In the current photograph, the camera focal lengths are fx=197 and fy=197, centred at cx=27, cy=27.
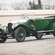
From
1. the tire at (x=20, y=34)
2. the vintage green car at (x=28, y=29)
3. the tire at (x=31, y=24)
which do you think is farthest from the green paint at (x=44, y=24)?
the tire at (x=20, y=34)

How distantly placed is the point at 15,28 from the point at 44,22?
104 inches

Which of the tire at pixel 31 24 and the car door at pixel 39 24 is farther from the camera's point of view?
the car door at pixel 39 24

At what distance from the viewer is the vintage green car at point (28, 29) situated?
10.4m

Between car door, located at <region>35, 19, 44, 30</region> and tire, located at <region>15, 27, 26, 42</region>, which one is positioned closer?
tire, located at <region>15, 27, 26, 42</region>

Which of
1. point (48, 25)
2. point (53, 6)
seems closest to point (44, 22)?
point (48, 25)

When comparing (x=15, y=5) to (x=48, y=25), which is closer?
(x=48, y=25)

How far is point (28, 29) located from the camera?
11.0 m

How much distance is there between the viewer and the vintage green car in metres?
10.4

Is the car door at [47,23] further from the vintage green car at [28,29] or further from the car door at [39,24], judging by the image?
the car door at [39,24]

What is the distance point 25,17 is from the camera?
12320 millimetres

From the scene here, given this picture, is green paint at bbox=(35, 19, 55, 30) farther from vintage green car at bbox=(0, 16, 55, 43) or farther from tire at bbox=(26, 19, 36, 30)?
tire at bbox=(26, 19, 36, 30)

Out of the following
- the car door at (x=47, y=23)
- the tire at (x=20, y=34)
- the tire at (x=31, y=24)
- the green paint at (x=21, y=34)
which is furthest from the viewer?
the car door at (x=47, y=23)

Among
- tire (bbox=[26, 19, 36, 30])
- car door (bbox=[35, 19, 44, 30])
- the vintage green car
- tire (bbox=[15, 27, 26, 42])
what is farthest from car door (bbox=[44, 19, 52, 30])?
tire (bbox=[15, 27, 26, 42])

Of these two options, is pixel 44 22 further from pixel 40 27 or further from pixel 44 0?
pixel 44 0
